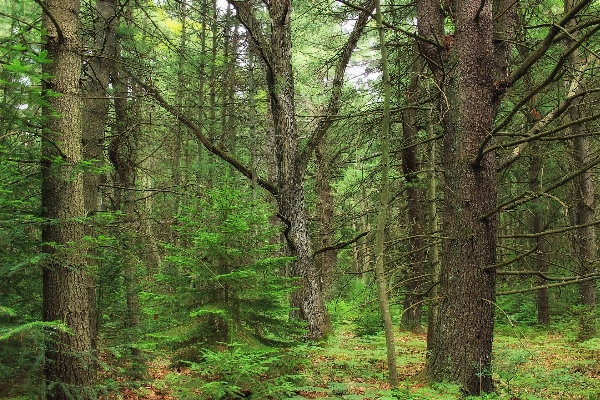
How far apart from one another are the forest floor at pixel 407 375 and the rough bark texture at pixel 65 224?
3.02 feet

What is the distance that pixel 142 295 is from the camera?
4.08 m

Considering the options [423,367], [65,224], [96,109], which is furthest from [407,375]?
[96,109]

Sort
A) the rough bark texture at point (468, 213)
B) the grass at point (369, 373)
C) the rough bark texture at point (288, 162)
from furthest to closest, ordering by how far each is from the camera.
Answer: the rough bark texture at point (288, 162), the rough bark texture at point (468, 213), the grass at point (369, 373)

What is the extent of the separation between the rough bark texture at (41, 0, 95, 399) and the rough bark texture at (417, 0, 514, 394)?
13.9 ft

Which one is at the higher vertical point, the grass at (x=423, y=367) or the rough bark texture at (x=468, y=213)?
the rough bark texture at (x=468, y=213)

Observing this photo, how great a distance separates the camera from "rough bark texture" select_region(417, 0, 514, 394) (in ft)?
16.1

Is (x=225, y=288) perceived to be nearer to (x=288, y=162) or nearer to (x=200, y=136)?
(x=288, y=162)

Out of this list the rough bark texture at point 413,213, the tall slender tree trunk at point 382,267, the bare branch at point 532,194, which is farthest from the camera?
the rough bark texture at point 413,213

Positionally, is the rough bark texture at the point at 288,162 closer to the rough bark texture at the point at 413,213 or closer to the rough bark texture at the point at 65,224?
the rough bark texture at the point at 413,213

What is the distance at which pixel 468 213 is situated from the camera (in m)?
5.00

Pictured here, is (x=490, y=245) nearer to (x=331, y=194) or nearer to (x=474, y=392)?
(x=474, y=392)

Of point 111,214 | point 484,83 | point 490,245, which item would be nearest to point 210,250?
point 111,214

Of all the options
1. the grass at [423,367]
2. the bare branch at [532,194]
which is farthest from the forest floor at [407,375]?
the bare branch at [532,194]

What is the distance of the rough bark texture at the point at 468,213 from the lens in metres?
4.91
